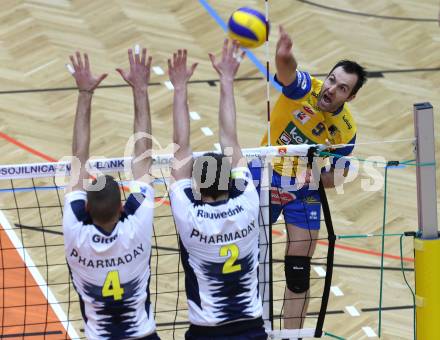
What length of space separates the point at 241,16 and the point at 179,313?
10.3 feet

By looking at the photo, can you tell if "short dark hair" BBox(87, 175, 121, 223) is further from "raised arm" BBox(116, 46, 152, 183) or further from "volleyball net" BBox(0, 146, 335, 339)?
"volleyball net" BBox(0, 146, 335, 339)

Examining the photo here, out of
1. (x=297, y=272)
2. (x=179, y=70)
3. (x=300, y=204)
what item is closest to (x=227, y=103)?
(x=179, y=70)

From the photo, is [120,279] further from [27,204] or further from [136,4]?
[136,4]

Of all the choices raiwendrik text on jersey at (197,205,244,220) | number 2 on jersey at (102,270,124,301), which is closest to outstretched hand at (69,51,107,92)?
raiwendrik text on jersey at (197,205,244,220)

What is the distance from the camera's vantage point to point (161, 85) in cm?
A: 1394

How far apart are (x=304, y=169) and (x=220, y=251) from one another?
224 centimetres

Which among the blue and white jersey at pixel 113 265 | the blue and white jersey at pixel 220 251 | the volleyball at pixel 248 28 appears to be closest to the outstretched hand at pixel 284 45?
the volleyball at pixel 248 28

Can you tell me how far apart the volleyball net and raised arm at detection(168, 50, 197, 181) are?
95cm

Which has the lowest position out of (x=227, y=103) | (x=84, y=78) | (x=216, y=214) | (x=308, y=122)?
(x=216, y=214)

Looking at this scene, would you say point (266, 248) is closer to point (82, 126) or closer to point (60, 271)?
point (82, 126)

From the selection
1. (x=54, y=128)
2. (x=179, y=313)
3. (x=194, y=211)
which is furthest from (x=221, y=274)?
(x=54, y=128)

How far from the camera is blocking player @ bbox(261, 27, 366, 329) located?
927 centimetres

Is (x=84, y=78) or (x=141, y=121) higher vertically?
(x=84, y=78)

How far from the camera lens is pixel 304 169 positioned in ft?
30.7
